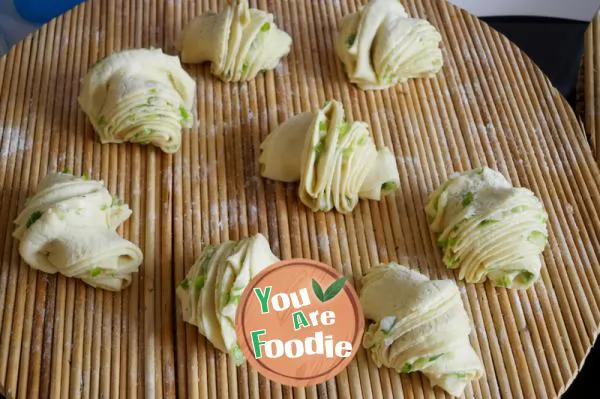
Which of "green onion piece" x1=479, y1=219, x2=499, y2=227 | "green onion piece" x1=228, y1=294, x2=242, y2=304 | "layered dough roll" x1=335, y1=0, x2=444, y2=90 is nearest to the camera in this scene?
"green onion piece" x1=228, y1=294, x2=242, y2=304

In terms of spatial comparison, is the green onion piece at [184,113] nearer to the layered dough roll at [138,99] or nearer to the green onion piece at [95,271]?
the layered dough roll at [138,99]

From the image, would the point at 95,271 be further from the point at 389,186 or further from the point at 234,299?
the point at 389,186

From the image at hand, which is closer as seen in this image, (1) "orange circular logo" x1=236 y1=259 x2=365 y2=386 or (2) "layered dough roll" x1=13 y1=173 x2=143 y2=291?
(1) "orange circular logo" x1=236 y1=259 x2=365 y2=386

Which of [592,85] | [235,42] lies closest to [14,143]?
[235,42]

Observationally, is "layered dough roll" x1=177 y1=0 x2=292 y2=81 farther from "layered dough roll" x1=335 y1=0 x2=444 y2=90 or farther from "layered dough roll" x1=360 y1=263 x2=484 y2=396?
"layered dough roll" x1=360 y1=263 x2=484 y2=396

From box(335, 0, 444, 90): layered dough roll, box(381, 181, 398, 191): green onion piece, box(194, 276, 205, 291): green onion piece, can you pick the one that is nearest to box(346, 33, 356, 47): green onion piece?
box(335, 0, 444, 90): layered dough roll

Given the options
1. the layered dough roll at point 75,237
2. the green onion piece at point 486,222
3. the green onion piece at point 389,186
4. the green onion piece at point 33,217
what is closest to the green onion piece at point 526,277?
the green onion piece at point 486,222

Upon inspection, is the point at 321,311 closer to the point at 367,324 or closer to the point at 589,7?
the point at 367,324
